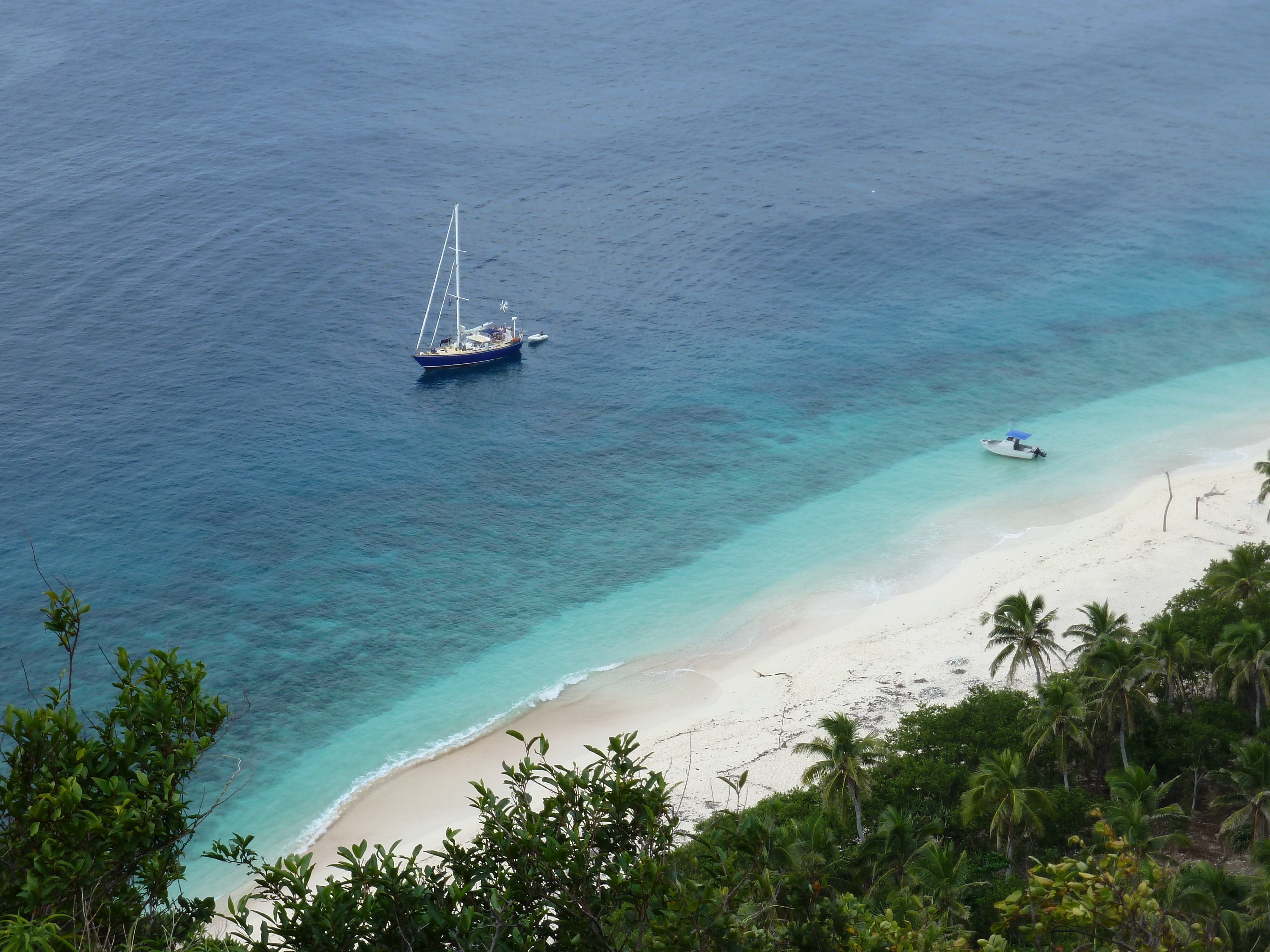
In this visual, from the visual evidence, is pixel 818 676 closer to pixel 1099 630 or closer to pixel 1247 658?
pixel 1099 630

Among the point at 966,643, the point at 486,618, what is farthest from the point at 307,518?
the point at 966,643

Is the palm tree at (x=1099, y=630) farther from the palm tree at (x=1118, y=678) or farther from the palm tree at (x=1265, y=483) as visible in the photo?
the palm tree at (x=1265, y=483)

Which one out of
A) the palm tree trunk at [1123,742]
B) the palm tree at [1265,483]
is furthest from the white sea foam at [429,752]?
the palm tree at [1265,483]

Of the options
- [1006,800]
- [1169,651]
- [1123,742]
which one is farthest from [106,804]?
[1169,651]

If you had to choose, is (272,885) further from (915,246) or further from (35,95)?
(35,95)

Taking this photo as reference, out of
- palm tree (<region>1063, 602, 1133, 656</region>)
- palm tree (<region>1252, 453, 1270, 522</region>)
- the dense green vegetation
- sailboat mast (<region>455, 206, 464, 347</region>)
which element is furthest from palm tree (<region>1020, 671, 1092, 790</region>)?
sailboat mast (<region>455, 206, 464, 347</region>)
